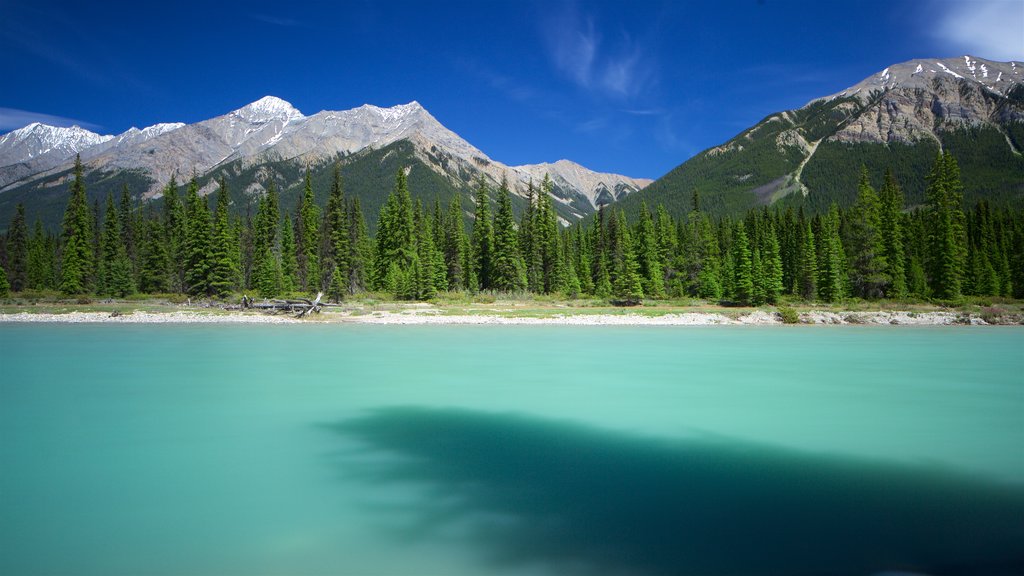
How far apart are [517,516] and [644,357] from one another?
1542 cm

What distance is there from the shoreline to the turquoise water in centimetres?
1924

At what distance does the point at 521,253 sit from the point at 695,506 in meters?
61.7

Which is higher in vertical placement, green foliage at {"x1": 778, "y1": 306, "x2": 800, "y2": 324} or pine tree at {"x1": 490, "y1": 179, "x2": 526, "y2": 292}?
pine tree at {"x1": 490, "y1": 179, "x2": 526, "y2": 292}

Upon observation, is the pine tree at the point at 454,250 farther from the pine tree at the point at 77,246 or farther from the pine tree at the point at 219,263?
the pine tree at the point at 77,246

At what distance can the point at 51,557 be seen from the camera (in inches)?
200

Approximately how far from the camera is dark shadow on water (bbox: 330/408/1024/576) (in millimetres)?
5074

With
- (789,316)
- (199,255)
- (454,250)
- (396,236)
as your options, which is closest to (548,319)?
(789,316)

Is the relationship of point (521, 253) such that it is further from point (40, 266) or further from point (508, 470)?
point (40, 266)

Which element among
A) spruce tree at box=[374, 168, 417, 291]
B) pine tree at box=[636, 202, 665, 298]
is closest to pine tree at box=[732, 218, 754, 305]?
pine tree at box=[636, 202, 665, 298]

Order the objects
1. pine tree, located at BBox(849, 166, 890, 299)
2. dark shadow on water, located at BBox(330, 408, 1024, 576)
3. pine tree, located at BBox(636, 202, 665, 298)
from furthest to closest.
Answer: pine tree, located at BBox(636, 202, 665, 298)
pine tree, located at BBox(849, 166, 890, 299)
dark shadow on water, located at BBox(330, 408, 1024, 576)

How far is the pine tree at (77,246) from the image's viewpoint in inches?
2170

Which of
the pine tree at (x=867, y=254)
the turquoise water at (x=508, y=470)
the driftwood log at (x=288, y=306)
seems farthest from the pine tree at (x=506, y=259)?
the turquoise water at (x=508, y=470)

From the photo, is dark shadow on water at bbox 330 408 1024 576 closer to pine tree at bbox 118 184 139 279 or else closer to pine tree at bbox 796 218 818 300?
pine tree at bbox 796 218 818 300

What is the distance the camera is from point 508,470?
7695 millimetres
